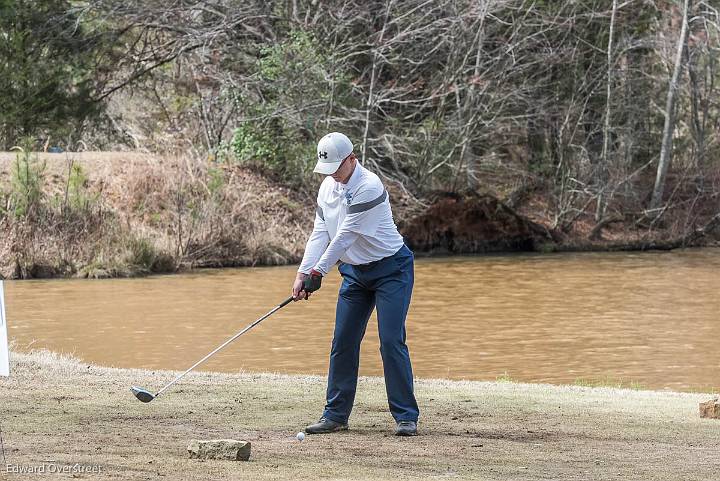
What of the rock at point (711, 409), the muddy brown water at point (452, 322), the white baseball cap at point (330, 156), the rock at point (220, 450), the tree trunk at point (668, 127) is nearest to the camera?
the rock at point (220, 450)

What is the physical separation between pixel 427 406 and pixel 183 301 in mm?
12592

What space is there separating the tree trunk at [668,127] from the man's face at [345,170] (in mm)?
26528

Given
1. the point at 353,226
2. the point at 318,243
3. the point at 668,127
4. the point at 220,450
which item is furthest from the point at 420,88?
the point at 220,450

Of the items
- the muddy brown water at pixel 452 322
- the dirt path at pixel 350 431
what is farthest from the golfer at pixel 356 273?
the muddy brown water at pixel 452 322

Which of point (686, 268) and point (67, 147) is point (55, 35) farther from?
point (686, 268)

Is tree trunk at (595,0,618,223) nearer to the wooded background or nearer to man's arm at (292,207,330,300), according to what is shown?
the wooded background

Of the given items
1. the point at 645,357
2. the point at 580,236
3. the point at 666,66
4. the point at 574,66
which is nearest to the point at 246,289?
the point at 645,357

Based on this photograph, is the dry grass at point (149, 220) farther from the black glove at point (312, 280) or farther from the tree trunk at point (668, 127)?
the black glove at point (312, 280)

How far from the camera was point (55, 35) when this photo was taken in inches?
1331

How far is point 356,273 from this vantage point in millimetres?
8398

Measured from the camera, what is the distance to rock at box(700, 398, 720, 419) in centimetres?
929

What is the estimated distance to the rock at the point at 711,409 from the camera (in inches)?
366

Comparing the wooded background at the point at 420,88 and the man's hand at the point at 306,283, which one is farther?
the wooded background at the point at 420,88

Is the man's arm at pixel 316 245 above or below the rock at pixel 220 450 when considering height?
above
